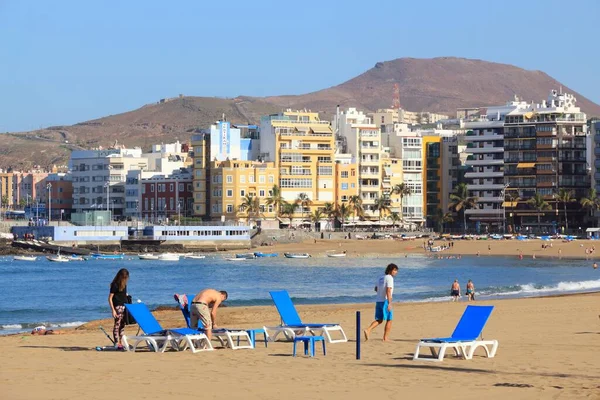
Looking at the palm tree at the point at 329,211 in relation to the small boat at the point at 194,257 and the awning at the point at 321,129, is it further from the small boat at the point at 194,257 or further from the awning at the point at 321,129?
the small boat at the point at 194,257

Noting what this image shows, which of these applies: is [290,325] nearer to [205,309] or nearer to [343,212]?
[205,309]

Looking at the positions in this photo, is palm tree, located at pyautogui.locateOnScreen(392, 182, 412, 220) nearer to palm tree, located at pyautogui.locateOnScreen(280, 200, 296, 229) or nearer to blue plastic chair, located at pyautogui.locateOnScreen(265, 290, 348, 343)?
palm tree, located at pyautogui.locateOnScreen(280, 200, 296, 229)

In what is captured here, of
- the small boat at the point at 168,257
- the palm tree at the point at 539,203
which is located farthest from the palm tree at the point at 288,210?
the palm tree at the point at 539,203

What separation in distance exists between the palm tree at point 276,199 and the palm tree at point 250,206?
1524 mm

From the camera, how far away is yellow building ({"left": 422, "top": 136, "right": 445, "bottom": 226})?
443 feet

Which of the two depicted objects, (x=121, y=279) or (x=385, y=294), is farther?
(x=385, y=294)

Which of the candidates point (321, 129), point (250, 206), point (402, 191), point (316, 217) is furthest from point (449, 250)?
point (402, 191)

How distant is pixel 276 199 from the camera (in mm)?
120562

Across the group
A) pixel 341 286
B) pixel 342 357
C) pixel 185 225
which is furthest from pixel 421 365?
pixel 185 225

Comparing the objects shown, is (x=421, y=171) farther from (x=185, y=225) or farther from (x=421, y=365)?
(x=421, y=365)

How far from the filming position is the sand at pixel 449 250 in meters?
101

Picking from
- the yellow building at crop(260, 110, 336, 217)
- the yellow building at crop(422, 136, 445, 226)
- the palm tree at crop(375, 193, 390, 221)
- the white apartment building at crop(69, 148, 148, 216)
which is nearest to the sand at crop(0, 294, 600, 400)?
the yellow building at crop(260, 110, 336, 217)

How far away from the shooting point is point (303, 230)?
120m

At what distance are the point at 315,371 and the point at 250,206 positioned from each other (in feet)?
336
